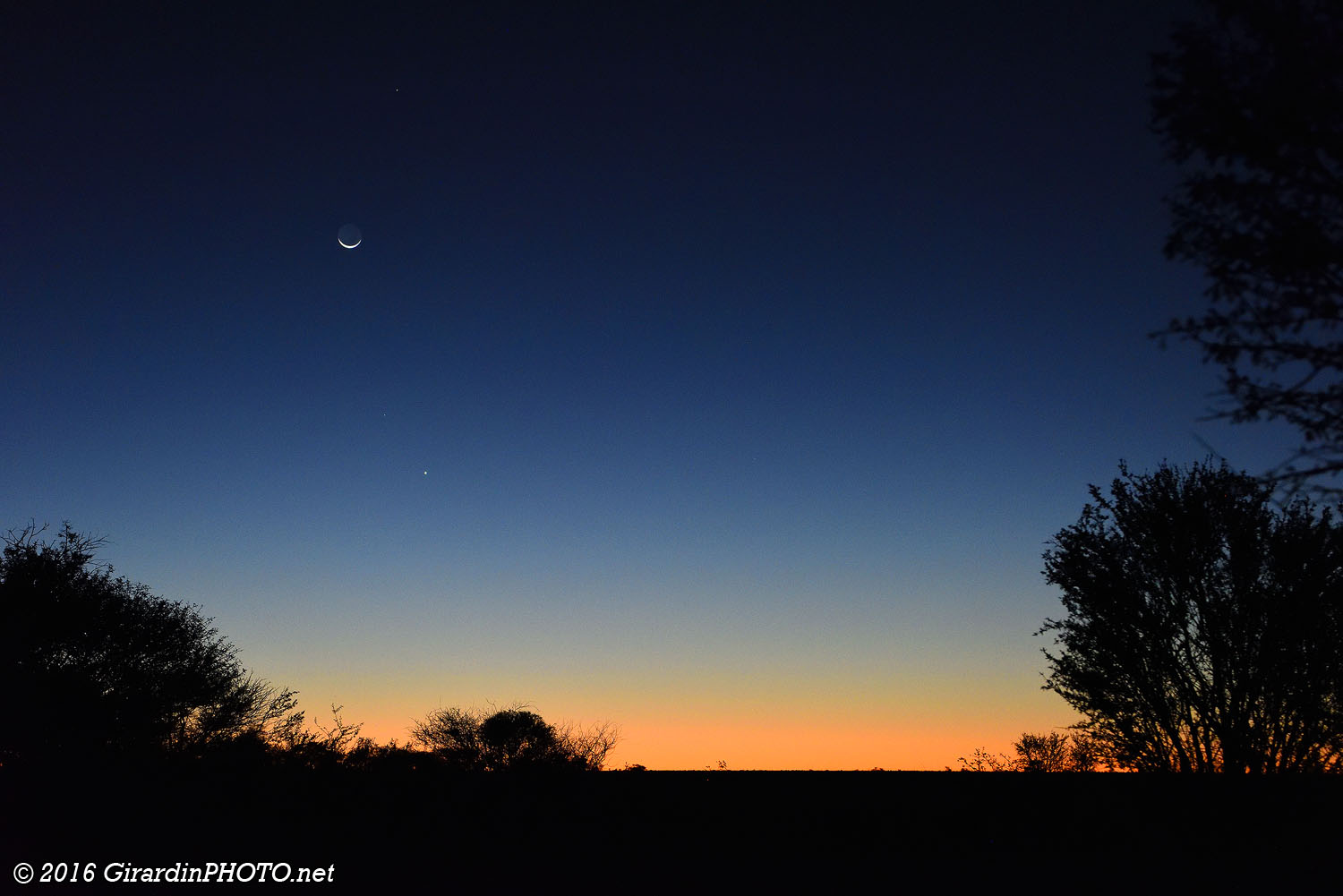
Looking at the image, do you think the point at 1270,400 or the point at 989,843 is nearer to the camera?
the point at 1270,400

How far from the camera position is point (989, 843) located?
33.2 ft

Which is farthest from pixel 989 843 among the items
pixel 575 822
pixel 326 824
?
pixel 326 824

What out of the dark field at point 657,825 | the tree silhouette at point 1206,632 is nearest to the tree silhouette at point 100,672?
the dark field at point 657,825

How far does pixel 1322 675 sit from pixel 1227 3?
13.2 m

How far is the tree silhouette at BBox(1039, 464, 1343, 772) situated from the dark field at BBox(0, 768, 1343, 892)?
14.8ft

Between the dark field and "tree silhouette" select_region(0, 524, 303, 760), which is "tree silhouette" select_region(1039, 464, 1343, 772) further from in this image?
"tree silhouette" select_region(0, 524, 303, 760)

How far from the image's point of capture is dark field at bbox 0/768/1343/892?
9266mm

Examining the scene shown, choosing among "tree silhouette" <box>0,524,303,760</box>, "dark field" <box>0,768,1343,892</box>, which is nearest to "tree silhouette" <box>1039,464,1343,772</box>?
"dark field" <box>0,768,1343,892</box>

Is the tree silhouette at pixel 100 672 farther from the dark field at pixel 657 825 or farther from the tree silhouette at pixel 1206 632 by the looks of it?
the tree silhouette at pixel 1206 632

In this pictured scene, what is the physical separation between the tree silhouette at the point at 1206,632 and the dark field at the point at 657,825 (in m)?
4.51

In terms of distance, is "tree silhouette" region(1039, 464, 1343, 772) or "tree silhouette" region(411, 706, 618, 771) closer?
"tree silhouette" region(1039, 464, 1343, 772)

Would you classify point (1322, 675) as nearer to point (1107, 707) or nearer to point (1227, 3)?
point (1107, 707)

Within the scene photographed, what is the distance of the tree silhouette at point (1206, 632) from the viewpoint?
15797 millimetres

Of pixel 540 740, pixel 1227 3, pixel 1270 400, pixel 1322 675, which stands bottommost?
pixel 540 740
